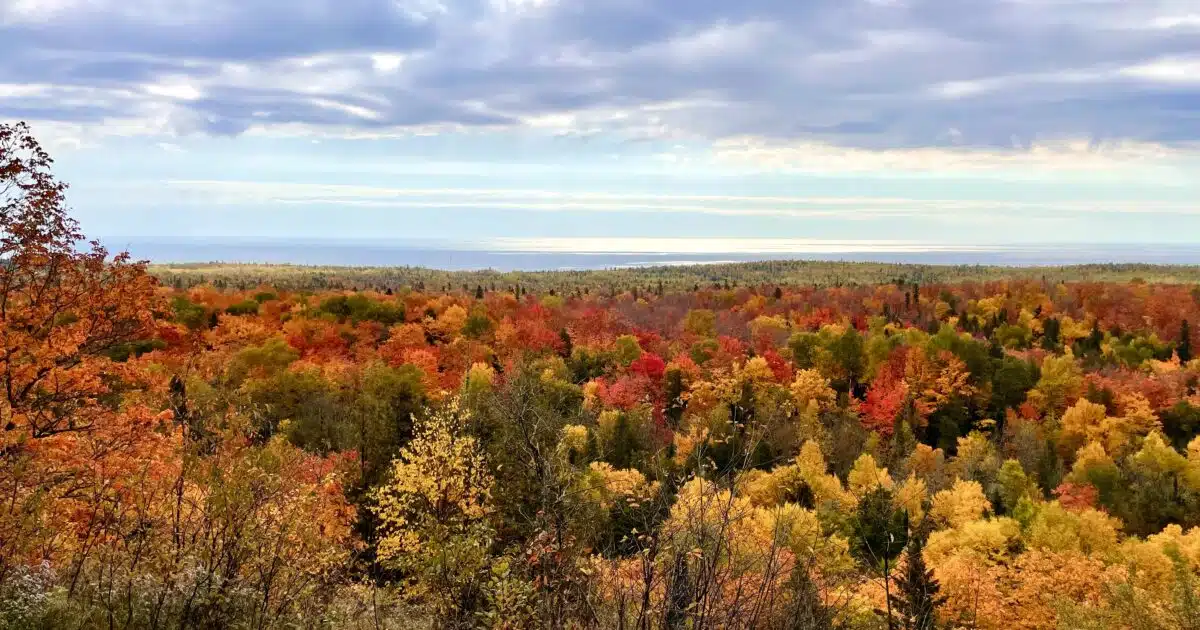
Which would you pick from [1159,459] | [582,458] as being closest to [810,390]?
[1159,459]

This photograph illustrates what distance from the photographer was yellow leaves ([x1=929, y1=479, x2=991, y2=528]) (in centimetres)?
5347

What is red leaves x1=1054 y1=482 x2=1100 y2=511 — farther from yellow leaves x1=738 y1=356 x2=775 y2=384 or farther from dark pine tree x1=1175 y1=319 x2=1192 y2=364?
dark pine tree x1=1175 y1=319 x2=1192 y2=364

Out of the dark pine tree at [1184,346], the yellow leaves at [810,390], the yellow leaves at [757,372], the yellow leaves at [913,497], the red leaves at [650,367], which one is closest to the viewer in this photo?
the yellow leaves at [913,497]

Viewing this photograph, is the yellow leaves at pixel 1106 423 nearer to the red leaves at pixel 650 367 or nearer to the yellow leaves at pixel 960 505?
the yellow leaves at pixel 960 505

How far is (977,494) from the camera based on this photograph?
54.7m

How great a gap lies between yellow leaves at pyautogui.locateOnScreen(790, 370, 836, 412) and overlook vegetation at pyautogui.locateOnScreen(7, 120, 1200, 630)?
0.38 meters

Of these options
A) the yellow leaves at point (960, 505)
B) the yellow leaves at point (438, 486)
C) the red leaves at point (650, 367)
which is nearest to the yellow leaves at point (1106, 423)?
the yellow leaves at point (960, 505)

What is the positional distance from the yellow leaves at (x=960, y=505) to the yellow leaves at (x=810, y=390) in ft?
79.0

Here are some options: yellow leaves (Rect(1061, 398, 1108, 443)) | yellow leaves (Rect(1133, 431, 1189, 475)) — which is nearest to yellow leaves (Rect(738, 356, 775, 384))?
yellow leaves (Rect(1061, 398, 1108, 443))

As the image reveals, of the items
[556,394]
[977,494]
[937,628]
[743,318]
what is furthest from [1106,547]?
[743,318]

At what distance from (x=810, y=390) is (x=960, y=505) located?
29017mm

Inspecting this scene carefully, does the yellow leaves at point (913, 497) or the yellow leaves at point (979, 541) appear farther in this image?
the yellow leaves at point (913, 497)

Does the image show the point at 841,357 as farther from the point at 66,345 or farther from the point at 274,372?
the point at 66,345

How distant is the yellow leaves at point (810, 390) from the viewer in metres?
81.0
